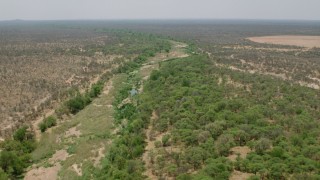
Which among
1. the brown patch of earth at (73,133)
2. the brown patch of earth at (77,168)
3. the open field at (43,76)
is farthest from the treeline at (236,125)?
the open field at (43,76)

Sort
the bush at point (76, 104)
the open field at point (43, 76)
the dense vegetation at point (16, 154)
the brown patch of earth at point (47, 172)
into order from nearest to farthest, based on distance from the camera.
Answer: the brown patch of earth at point (47, 172) < the dense vegetation at point (16, 154) < the bush at point (76, 104) < the open field at point (43, 76)

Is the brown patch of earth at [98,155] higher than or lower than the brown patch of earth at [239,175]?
lower

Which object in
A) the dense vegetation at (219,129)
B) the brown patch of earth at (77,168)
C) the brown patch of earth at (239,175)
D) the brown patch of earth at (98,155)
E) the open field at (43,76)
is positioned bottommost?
the brown patch of earth at (77,168)

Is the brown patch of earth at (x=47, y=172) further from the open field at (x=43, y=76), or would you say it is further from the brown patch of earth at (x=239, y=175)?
the brown patch of earth at (x=239, y=175)

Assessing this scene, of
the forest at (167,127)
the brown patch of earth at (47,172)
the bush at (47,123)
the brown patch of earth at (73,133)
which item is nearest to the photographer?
the forest at (167,127)

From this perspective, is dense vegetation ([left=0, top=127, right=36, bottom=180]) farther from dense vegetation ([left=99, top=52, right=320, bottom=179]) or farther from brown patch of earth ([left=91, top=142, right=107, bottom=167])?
dense vegetation ([left=99, top=52, right=320, bottom=179])

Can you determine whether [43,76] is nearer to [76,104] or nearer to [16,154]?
[76,104]

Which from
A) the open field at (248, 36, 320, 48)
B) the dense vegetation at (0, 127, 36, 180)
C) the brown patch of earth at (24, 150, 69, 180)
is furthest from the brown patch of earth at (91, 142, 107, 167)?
the open field at (248, 36, 320, 48)

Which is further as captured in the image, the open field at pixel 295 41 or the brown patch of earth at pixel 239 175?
the open field at pixel 295 41
